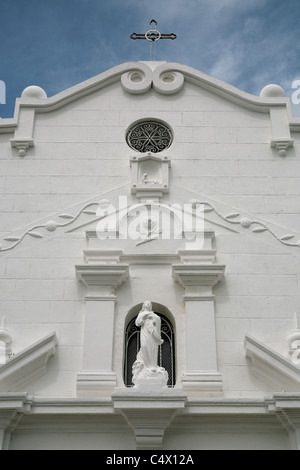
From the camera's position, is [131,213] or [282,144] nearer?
[131,213]

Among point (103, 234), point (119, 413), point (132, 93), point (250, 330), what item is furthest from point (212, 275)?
point (132, 93)

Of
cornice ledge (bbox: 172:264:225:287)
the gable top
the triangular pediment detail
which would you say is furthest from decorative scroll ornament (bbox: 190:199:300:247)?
the gable top

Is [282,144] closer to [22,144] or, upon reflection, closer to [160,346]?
[160,346]

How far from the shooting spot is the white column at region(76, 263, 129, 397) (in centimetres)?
1109

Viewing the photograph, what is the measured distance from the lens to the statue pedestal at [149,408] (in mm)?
10242

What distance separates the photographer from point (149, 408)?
402 inches

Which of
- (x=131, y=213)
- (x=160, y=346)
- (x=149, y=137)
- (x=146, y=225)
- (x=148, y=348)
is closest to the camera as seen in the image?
(x=148, y=348)

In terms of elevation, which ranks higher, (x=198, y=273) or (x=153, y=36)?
(x=153, y=36)

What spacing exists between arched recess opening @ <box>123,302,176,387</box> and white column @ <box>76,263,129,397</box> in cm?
41

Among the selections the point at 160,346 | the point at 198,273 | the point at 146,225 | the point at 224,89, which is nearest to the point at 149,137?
the point at 224,89

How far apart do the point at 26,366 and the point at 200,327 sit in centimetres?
311

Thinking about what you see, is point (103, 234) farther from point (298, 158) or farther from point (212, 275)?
point (298, 158)

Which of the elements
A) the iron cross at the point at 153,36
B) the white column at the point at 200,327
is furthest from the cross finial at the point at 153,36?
the white column at the point at 200,327
